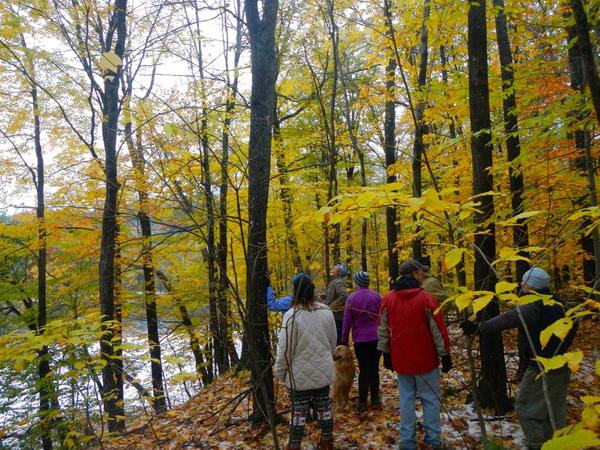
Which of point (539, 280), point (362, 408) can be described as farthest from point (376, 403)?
point (539, 280)

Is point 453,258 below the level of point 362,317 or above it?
above

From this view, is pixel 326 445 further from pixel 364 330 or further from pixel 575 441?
pixel 575 441

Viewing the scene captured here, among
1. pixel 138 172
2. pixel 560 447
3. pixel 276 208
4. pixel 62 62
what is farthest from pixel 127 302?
pixel 560 447

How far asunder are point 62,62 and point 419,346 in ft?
38.1

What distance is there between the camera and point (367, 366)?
4.77 m

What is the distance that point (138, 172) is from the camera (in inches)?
405

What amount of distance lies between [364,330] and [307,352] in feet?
4.86

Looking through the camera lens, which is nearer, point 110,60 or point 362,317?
point 110,60

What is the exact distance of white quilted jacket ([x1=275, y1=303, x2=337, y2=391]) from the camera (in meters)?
3.39

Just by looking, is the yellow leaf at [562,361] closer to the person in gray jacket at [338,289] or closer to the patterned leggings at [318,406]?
the patterned leggings at [318,406]

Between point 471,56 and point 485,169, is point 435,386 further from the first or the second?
point 471,56

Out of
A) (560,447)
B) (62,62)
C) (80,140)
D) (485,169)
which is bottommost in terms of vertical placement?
(560,447)

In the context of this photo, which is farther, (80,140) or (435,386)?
(80,140)

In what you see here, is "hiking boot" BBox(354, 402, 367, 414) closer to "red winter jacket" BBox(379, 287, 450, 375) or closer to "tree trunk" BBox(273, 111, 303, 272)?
"red winter jacket" BBox(379, 287, 450, 375)
